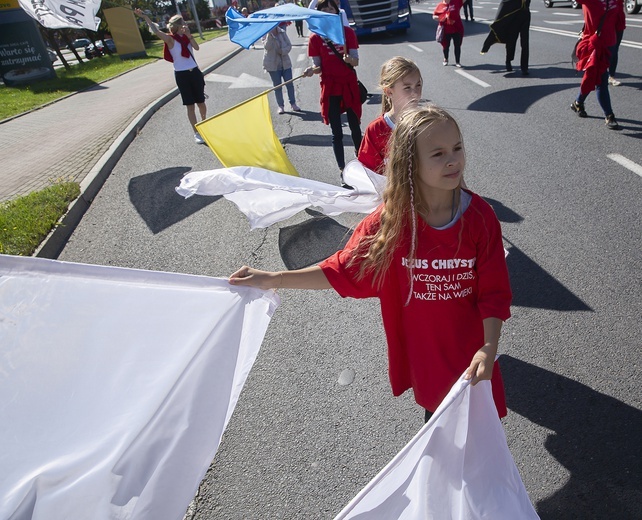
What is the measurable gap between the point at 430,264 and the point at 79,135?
10.2m

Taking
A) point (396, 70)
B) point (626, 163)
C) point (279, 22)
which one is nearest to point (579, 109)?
point (626, 163)

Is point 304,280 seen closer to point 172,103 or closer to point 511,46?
point 511,46

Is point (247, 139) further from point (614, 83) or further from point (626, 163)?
point (614, 83)

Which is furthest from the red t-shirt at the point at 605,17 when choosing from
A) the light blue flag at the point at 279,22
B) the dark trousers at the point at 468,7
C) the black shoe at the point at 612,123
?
the dark trousers at the point at 468,7

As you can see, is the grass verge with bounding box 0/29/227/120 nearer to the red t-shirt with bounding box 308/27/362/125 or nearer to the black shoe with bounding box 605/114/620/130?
the red t-shirt with bounding box 308/27/362/125

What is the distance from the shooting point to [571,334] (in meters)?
3.48

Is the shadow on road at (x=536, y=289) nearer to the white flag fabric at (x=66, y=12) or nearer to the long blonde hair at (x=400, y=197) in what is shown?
the long blonde hair at (x=400, y=197)

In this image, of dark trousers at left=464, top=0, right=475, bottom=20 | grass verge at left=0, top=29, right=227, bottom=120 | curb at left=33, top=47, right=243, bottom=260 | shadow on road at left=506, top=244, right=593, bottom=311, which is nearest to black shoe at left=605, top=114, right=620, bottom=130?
shadow on road at left=506, top=244, right=593, bottom=311

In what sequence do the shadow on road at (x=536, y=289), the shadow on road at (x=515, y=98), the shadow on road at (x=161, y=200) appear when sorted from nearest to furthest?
the shadow on road at (x=536, y=289) < the shadow on road at (x=161, y=200) < the shadow on road at (x=515, y=98)

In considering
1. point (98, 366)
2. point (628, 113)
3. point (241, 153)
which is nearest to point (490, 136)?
point (628, 113)

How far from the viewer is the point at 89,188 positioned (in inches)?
287

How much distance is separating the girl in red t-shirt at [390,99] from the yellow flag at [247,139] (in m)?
1.94

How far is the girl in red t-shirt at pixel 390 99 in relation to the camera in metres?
3.69

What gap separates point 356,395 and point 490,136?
5.75 m
